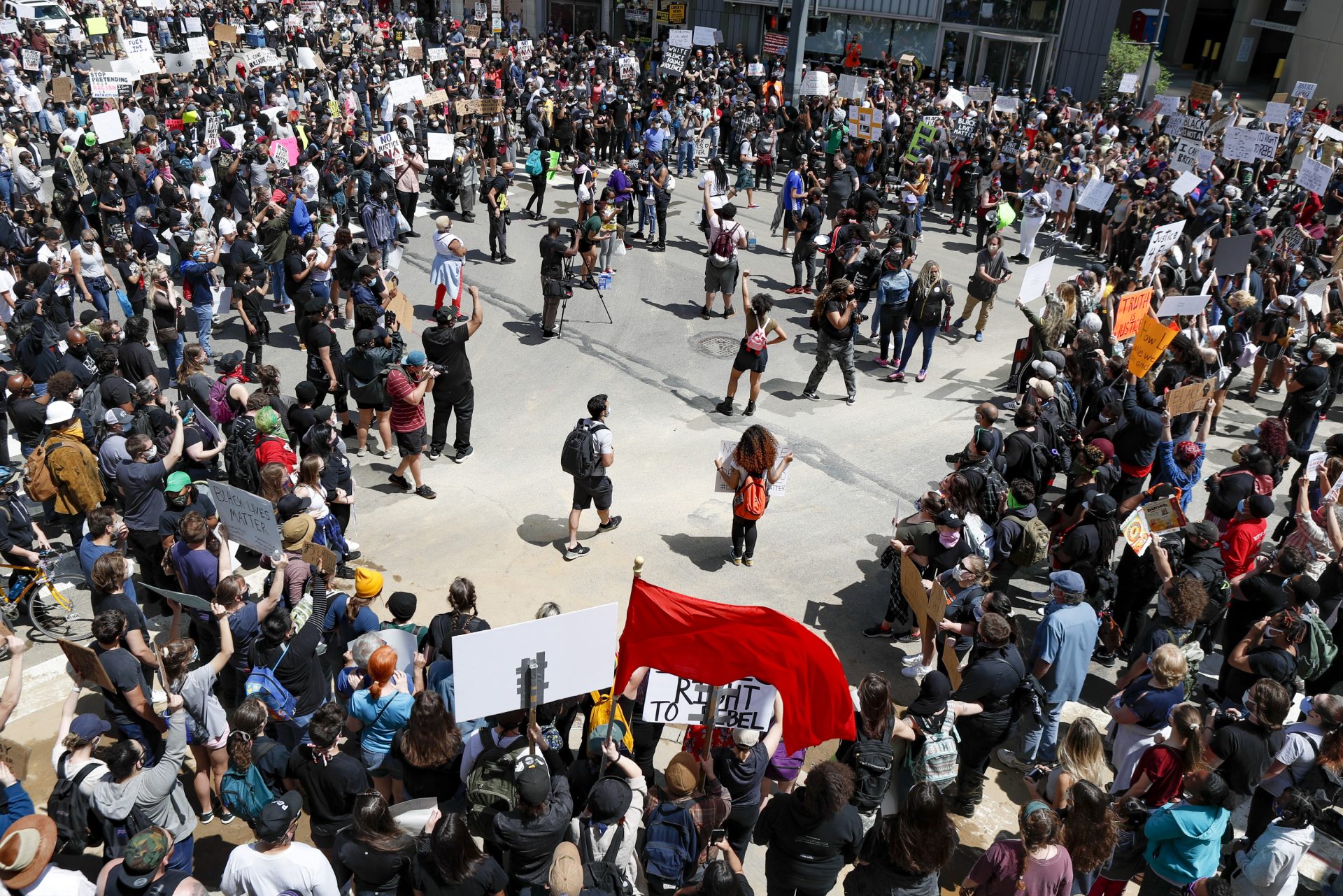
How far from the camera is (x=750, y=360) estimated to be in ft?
38.7

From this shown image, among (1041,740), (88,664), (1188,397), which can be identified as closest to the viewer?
(88,664)

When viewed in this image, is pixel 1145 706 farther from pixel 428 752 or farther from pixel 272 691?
pixel 272 691

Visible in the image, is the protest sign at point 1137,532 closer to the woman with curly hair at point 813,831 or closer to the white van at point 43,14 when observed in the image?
the woman with curly hair at point 813,831

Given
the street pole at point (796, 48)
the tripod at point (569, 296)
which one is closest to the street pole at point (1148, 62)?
the street pole at point (796, 48)

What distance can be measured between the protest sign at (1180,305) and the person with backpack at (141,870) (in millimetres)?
11258

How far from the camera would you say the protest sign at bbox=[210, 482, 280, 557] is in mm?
6973

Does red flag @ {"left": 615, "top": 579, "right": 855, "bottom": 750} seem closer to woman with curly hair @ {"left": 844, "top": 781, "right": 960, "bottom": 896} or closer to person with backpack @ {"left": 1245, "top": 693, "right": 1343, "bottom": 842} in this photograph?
woman with curly hair @ {"left": 844, "top": 781, "right": 960, "bottom": 896}

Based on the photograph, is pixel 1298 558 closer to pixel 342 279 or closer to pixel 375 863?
pixel 375 863

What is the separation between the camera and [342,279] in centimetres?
1381

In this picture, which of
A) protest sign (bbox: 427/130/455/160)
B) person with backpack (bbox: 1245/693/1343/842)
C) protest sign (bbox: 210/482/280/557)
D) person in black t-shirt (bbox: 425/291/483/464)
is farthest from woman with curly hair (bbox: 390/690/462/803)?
protest sign (bbox: 427/130/455/160)

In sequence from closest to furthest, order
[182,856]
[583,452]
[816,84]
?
1. [182,856]
2. [583,452]
3. [816,84]

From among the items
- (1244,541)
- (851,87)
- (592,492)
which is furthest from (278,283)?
(851,87)

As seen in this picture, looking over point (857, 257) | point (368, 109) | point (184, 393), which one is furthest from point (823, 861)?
point (368, 109)

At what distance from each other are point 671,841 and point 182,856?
2.71 m
